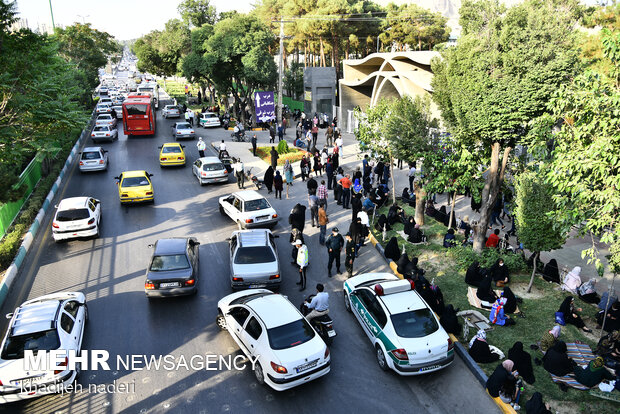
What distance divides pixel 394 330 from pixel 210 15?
200 feet

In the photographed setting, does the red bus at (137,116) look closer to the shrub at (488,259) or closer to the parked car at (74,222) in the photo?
the parked car at (74,222)

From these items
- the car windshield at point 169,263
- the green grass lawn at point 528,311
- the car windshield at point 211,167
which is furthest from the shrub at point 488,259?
the car windshield at point 211,167

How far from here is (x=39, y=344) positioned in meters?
8.49

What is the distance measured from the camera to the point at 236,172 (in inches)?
840

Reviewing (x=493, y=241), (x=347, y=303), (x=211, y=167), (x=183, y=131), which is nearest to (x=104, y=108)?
(x=183, y=131)

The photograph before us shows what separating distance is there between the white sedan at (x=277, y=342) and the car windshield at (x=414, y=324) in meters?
1.69

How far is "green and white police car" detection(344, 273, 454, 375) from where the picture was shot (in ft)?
29.0

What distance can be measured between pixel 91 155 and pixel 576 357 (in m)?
24.5

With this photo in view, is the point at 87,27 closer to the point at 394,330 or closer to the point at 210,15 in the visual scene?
the point at 210,15

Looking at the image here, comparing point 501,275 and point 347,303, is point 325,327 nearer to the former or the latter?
point 347,303

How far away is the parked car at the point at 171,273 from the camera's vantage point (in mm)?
11203

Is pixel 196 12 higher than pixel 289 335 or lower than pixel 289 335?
higher

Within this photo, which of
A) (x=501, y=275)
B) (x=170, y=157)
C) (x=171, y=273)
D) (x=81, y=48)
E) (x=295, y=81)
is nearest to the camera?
(x=171, y=273)

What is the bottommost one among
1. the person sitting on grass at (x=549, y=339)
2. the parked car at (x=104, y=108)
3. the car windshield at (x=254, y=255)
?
the person sitting on grass at (x=549, y=339)
